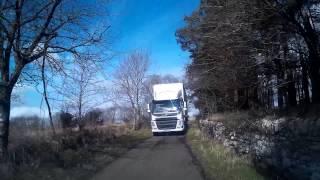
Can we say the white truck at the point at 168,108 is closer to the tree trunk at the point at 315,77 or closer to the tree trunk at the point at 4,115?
the tree trunk at the point at 4,115

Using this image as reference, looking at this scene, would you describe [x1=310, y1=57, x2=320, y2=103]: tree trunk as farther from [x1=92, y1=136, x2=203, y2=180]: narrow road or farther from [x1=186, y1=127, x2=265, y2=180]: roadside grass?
[x1=92, y1=136, x2=203, y2=180]: narrow road

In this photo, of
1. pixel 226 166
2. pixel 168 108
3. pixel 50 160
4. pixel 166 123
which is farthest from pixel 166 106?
pixel 226 166

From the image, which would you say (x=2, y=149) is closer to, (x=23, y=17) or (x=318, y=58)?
(x=23, y=17)

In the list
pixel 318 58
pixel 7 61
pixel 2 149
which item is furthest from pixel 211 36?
pixel 2 149

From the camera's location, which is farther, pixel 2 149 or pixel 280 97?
pixel 280 97

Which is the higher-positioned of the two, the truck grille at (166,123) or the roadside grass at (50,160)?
the truck grille at (166,123)

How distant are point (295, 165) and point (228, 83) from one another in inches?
404

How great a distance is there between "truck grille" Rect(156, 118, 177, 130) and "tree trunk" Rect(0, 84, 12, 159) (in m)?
21.8

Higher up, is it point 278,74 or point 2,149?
point 278,74

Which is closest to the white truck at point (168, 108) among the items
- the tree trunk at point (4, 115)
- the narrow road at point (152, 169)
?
the narrow road at point (152, 169)

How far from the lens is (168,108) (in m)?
36.0

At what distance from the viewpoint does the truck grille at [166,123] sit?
3603cm

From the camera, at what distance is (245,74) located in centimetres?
1736

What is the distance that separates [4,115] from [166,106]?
2202cm
